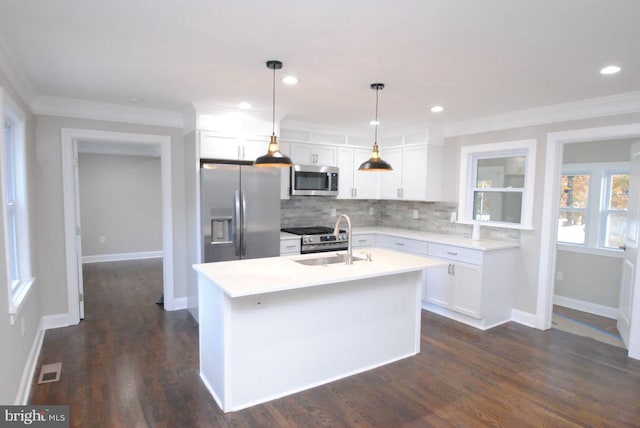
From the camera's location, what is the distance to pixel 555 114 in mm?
3873

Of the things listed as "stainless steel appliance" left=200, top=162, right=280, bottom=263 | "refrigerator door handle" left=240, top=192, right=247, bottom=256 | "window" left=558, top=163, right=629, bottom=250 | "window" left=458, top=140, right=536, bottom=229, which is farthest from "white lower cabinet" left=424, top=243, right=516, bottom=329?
"refrigerator door handle" left=240, top=192, right=247, bottom=256

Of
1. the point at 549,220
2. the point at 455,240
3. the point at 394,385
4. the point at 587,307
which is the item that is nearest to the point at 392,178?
the point at 455,240

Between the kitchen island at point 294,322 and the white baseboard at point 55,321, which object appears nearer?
the kitchen island at point 294,322

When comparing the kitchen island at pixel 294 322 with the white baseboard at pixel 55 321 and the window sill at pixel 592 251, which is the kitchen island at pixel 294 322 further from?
the window sill at pixel 592 251

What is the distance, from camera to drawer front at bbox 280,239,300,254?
178 inches

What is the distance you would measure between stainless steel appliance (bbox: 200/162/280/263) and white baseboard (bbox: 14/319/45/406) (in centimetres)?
162

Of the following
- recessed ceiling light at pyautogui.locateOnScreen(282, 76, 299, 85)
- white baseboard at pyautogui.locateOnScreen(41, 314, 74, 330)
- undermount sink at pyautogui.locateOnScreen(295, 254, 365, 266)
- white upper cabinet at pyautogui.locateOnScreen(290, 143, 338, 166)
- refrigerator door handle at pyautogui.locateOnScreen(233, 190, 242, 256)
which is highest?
recessed ceiling light at pyautogui.locateOnScreen(282, 76, 299, 85)

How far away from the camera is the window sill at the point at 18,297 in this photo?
2.38m

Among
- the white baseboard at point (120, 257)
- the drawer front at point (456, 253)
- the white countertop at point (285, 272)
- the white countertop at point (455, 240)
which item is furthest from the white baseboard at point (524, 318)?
the white baseboard at point (120, 257)

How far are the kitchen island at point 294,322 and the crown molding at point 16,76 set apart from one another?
1.87m

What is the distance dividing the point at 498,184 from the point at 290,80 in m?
3.03

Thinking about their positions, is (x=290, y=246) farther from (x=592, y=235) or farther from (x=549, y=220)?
(x=592, y=235)

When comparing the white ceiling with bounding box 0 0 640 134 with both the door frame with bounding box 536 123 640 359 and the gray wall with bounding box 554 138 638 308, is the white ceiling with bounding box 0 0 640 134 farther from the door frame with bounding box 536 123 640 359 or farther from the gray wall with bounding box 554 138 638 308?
the gray wall with bounding box 554 138 638 308

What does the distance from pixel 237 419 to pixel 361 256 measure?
1.64 metres
